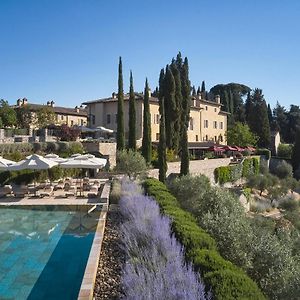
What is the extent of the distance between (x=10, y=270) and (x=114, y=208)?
24.6 ft

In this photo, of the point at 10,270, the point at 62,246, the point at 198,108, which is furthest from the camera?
the point at 198,108

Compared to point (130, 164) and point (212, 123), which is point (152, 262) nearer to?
point (130, 164)

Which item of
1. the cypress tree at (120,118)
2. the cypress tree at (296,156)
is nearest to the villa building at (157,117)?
the cypress tree at (120,118)

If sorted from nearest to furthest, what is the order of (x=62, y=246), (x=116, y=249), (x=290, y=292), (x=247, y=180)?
(x=290, y=292)
(x=116, y=249)
(x=62, y=246)
(x=247, y=180)

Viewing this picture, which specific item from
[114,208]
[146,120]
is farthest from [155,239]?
[146,120]

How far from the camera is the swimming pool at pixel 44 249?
9391 mm

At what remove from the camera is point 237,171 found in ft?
144

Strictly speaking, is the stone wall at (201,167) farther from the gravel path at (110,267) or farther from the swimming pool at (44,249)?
the gravel path at (110,267)

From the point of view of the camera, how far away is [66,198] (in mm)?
20312

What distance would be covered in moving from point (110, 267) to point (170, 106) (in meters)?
33.5

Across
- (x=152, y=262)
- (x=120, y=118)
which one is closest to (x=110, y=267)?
(x=152, y=262)

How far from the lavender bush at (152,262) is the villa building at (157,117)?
105 feet

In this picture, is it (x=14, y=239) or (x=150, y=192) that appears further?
(x=150, y=192)

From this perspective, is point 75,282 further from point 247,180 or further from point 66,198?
point 247,180
